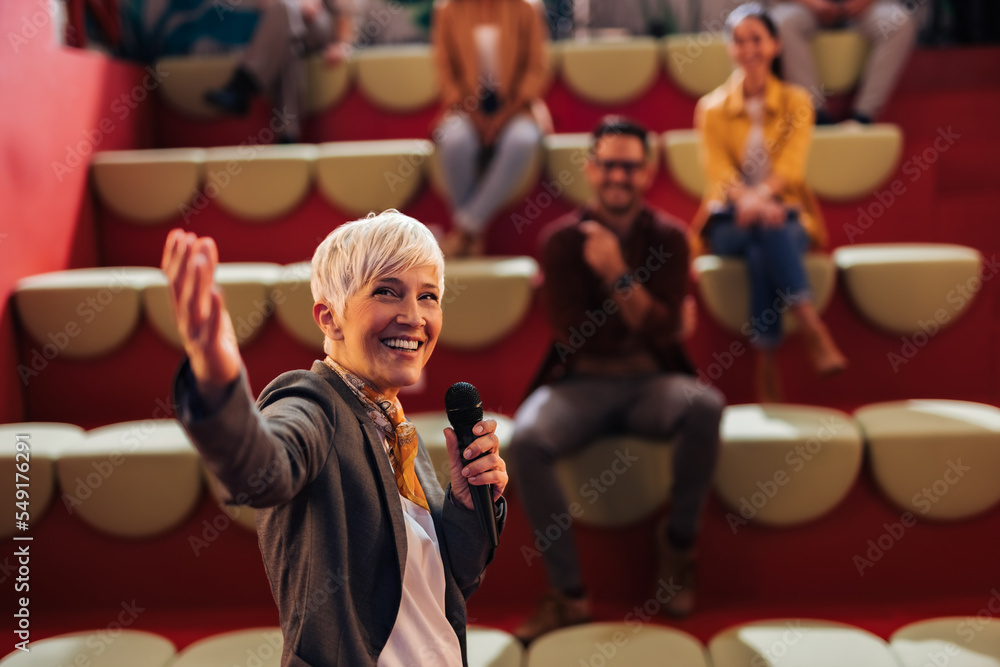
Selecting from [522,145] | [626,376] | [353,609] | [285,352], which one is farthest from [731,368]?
[353,609]

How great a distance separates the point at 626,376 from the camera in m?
1.47

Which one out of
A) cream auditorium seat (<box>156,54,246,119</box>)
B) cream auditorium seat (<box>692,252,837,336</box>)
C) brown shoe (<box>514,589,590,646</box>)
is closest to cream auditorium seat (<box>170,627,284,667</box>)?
brown shoe (<box>514,589,590,646</box>)

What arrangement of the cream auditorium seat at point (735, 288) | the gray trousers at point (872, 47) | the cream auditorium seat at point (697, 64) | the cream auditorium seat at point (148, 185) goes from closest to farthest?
1. the cream auditorium seat at point (735, 288)
2. the cream auditorium seat at point (148, 185)
3. the gray trousers at point (872, 47)
4. the cream auditorium seat at point (697, 64)

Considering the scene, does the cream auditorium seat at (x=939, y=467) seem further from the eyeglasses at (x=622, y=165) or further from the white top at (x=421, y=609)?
the white top at (x=421, y=609)

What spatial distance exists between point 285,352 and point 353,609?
1.09 metres

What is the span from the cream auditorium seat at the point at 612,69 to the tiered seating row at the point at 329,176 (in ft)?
1.52

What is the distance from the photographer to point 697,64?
7.73ft

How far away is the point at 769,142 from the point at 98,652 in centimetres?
161

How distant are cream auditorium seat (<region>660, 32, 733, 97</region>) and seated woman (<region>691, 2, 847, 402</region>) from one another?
0.34 meters

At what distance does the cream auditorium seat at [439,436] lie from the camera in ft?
4.21

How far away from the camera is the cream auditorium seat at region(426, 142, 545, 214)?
1.93 m

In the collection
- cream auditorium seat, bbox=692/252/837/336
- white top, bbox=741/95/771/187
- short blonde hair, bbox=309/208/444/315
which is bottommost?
cream auditorium seat, bbox=692/252/837/336

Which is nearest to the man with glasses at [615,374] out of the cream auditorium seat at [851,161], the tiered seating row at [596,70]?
the cream auditorium seat at [851,161]

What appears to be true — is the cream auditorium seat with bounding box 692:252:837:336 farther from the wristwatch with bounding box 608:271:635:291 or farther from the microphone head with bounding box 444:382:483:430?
the microphone head with bounding box 444:382:483:430
